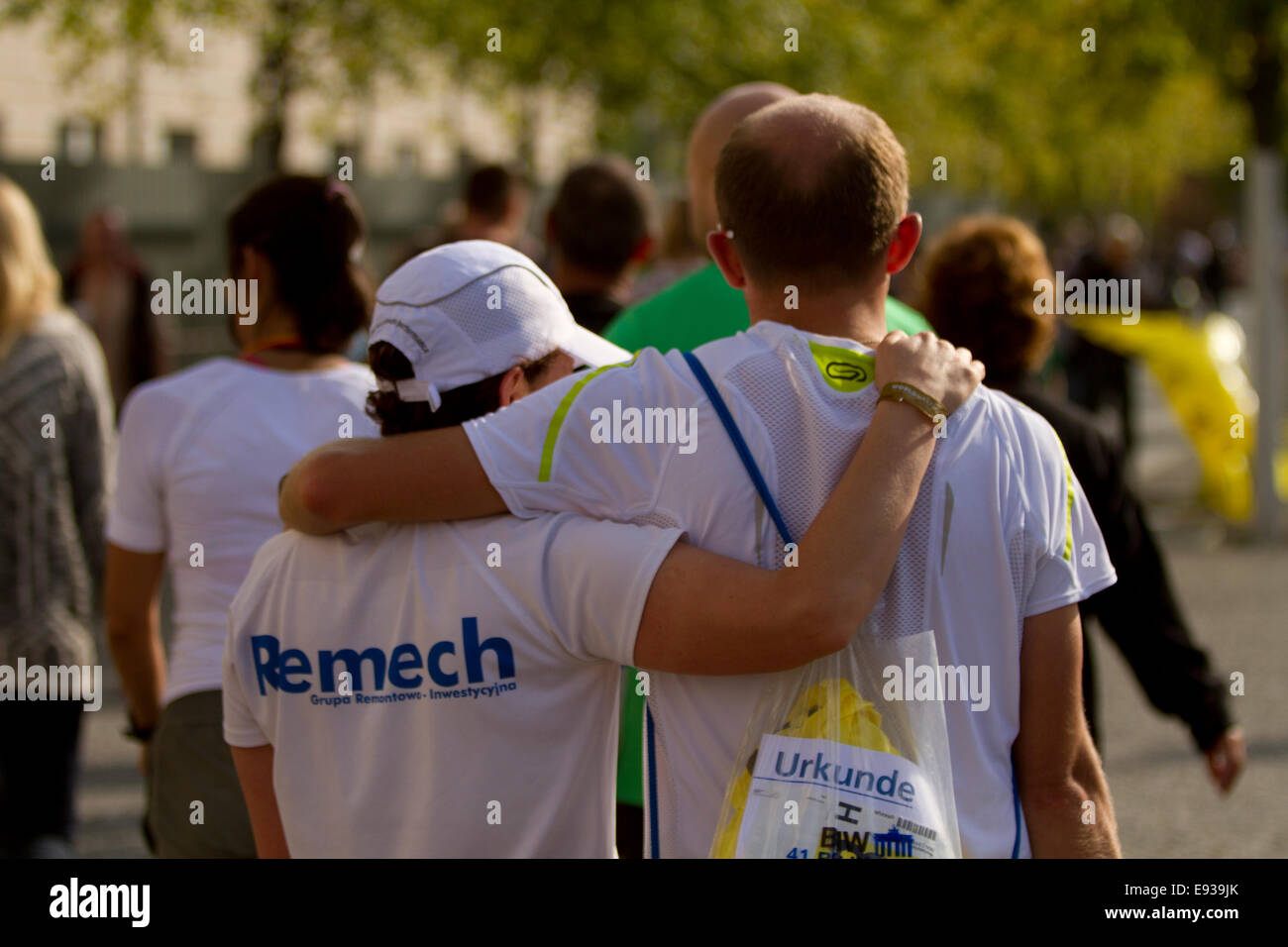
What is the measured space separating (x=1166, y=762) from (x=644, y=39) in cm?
971

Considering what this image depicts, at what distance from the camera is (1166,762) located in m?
6.41

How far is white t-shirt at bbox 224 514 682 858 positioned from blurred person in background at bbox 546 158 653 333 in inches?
94.0

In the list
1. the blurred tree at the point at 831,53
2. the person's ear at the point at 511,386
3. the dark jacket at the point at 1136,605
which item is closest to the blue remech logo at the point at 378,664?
the person's ear at the point at 511,386

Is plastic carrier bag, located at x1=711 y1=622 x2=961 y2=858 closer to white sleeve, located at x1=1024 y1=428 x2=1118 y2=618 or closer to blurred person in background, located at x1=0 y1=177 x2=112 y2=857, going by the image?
white sleeve, located at x1=1024 y1=428 x2=1118 y2=618

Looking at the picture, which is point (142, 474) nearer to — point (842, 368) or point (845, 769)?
point (842, 368)

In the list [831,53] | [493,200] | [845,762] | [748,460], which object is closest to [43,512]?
[493,200]

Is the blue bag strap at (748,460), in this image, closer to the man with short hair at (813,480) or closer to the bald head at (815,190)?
the man with short hair at (813,480)

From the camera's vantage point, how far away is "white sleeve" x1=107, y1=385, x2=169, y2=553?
121 inches

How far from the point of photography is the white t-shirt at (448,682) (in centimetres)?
206

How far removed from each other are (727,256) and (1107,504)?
1.59 meters

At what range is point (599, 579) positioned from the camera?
2006 millimetres

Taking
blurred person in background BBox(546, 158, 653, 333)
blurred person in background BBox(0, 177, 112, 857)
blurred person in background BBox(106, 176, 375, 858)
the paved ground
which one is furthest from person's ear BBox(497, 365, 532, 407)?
the paved ground
